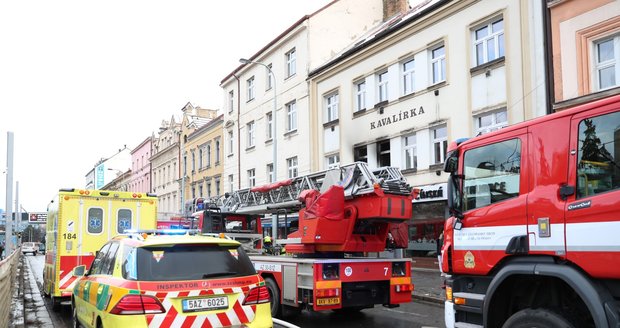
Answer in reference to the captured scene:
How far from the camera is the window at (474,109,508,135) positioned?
16516mm

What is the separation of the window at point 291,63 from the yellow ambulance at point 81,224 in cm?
1657

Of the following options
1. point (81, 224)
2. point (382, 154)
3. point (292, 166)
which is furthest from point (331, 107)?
point (81, 224)

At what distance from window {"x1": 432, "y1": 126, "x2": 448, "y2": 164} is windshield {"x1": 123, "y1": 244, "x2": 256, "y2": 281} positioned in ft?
45.4

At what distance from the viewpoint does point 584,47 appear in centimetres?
1412

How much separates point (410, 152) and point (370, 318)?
35.3 feet

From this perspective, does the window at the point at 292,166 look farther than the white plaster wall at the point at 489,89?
Yes

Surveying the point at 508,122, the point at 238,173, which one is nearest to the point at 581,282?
the point at 508,122

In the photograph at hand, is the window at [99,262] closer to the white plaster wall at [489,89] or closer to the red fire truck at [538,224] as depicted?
the red fire truck at [538,224]

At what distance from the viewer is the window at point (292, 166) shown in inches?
1097

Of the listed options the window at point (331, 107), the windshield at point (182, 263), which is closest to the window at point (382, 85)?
the window at point (331, 107)

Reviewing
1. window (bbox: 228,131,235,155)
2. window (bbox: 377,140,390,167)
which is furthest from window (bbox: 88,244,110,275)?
window (bbox: 228,131,235,155)

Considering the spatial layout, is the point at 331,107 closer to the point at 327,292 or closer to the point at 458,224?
the point at 327,292

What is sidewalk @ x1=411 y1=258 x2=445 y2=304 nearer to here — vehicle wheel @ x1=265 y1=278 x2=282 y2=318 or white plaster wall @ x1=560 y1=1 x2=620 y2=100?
vehicle wheel @ x1=265 y1=278 x2=282 y2=318

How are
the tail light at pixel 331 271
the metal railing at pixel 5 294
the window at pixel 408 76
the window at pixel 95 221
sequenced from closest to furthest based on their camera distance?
1. the metal railing at pixel 5 294
2. the tail light at pixel 331 271
3. the window at pixel 95 221
4. the window at pixel 408 76
